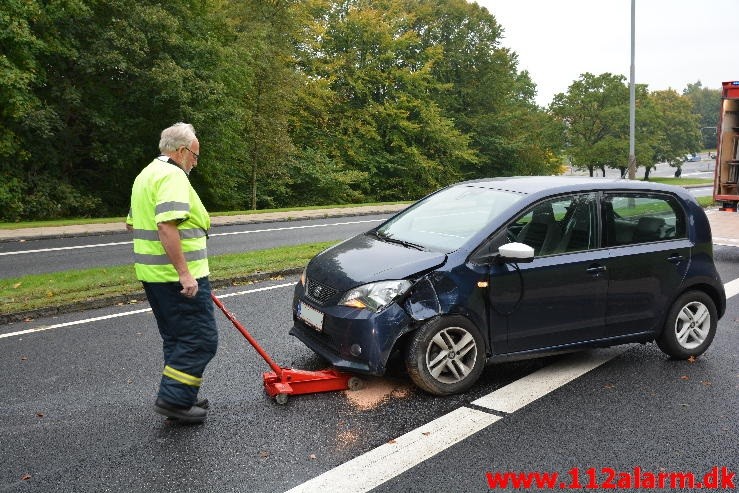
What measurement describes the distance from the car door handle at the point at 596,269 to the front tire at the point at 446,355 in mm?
1107

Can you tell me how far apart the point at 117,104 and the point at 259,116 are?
6541 mm

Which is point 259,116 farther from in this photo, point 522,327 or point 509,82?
point 522,327

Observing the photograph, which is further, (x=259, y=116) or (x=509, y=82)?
(x=509, y=82)

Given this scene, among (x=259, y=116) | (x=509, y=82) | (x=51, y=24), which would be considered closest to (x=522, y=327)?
(x=51, y=24)

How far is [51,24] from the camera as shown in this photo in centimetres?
2253

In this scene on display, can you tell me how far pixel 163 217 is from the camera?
3.93 m

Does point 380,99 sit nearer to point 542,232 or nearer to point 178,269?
point 542,232

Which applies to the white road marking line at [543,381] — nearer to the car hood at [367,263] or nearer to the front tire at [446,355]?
the front tire at [446,355]

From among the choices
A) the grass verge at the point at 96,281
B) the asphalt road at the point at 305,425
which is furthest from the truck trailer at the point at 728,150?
the asphalt road at the point at 305,425

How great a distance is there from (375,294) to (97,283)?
5535 millimetres

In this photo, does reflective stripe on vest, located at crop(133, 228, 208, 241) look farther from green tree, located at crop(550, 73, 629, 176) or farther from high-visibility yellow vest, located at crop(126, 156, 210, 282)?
green tree, located at crop(550, 73, 629, 176)

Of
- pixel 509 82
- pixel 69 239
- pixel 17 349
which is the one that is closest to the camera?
pixel 17 349

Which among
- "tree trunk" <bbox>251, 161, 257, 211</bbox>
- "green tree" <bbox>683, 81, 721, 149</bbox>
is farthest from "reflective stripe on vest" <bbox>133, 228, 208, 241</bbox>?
"green tree" <bbox>683, 81, 721, 149</bbox>

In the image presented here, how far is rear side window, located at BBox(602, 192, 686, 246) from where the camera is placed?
17.8 feet
